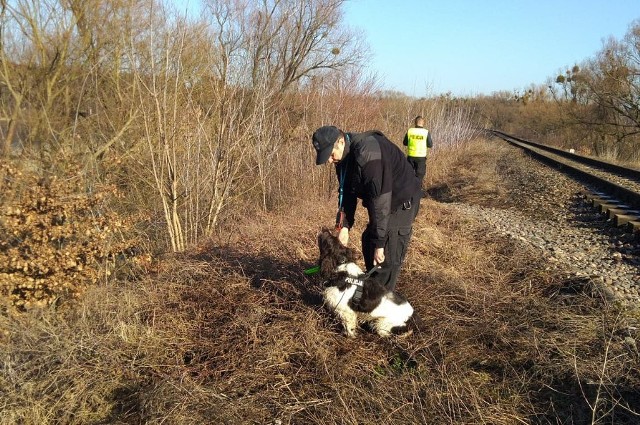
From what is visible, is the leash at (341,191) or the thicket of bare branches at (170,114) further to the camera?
the thicket of bare branches at (170,114)

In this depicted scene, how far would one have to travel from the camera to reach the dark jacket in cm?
365

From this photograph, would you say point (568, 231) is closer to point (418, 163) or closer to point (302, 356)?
point (418, 163)

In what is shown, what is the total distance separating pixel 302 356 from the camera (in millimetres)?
3783

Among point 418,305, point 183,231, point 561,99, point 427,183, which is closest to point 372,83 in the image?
point 427,183

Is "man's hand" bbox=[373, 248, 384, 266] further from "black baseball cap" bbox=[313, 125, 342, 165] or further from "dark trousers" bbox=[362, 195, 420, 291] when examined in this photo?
"black baseball cap" bbox=[313, 125, 342, 165]

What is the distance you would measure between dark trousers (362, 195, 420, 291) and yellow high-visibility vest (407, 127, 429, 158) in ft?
→ 26.4

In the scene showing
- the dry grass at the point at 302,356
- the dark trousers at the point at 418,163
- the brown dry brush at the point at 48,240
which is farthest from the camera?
the dark trousers at the point at 418,163

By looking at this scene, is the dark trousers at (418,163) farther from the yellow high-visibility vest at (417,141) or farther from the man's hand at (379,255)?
the man's hand at (379,255)

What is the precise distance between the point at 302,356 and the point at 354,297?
67cm

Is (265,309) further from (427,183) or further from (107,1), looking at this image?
(427,183)

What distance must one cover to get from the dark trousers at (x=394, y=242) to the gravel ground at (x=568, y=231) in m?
2.45

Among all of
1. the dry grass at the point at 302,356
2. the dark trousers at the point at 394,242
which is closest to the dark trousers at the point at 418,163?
the dry grass at the point at 302,356

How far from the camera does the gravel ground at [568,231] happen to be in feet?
18.8

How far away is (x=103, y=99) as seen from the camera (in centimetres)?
1220
